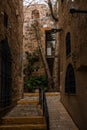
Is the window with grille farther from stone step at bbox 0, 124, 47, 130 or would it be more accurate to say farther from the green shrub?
stone step at bbox 0, 124, 47, 130

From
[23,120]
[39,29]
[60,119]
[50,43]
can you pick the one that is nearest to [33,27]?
[39,29]

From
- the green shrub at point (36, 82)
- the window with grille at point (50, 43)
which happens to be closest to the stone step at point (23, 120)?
the green shrub at point (36, 82)

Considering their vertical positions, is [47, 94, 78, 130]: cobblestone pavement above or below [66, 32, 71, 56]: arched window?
below

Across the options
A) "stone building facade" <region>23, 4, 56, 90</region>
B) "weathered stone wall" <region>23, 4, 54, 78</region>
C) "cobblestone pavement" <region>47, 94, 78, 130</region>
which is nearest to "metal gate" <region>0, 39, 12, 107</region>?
"cobblestone pavement" <region>47, 94, 78, 130</region>

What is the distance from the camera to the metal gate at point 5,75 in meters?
7.59

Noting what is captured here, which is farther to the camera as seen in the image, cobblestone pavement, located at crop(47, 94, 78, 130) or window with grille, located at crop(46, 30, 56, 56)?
window with grille, located at crop(46, 30, 56, 56)

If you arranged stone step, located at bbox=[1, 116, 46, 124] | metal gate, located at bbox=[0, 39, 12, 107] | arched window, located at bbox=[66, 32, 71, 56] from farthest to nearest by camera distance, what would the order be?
1. arched window, located at bbox=[66, 32, 71, 56]
2. metal gate, located at bbox=[0, 39, 12, 107]
3. stone step, located at bbox=[1, 116, 46, 124]

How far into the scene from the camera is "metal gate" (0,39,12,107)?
7594mm

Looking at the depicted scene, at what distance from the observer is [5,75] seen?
8.20 metres

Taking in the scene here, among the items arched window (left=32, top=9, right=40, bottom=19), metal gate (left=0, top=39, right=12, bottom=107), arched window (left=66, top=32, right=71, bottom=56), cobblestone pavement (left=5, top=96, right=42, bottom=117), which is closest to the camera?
metal gate (left=0, top=39, right=12, bottom=107)

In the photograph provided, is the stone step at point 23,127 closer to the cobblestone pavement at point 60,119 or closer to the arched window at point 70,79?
the cobblestone pavement at point 60,119

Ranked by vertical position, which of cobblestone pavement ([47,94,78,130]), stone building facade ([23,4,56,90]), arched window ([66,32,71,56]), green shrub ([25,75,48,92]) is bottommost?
cobblestone pavement ([47,94,78,130])

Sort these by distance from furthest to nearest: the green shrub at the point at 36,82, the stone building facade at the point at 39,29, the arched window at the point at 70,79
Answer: the stone building facade at the point at 39,29, the green shrub at the point at 36,82, the arched window at the point at 70,79

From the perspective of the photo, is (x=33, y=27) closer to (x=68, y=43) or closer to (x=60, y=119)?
(x=68, y=43)
